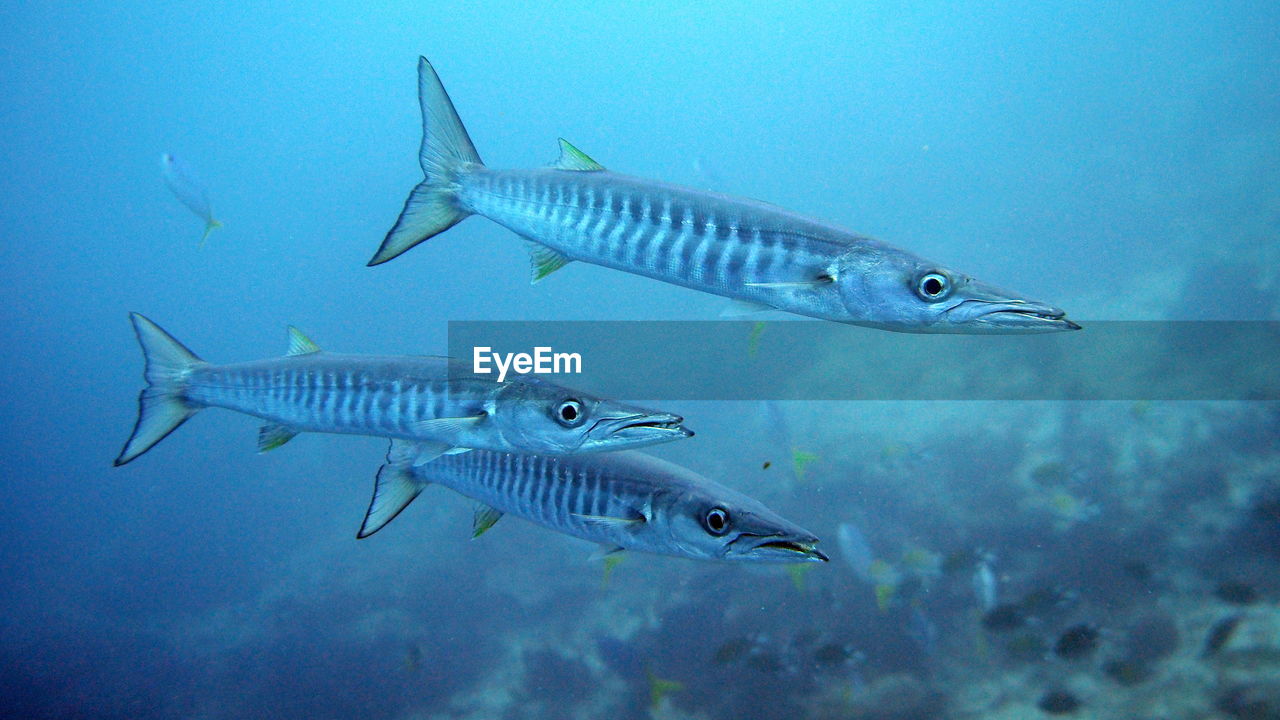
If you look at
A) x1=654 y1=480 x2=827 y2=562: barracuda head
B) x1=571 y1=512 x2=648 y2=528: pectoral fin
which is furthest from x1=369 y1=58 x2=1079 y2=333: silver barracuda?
x1=571 y1=512 x2=648 y2=528: pectoral fin

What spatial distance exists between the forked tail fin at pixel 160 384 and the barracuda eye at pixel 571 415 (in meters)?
2.72

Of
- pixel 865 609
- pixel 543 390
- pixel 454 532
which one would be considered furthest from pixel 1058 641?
pixel 454 532

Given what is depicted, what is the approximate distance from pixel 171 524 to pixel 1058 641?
29.5m

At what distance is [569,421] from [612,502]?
68 cm

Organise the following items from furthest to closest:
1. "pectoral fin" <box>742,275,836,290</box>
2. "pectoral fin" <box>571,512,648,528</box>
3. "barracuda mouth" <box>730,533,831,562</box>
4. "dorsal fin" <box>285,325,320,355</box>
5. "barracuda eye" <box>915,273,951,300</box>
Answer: "dorsal fin" <box>285,325,320,355</box> < "pectoral fin" <box>571,512,648,528</box> < "barracuda mouth" <box>730,533,831,562</box> < "pectoral fin" <box>742,275,836,290</box> < "barracuda eye" <box>915,273,951,300</box>

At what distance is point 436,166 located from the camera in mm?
3637

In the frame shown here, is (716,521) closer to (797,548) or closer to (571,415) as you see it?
(797,548)

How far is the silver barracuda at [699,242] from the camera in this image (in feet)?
8.96

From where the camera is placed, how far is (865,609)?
859cm

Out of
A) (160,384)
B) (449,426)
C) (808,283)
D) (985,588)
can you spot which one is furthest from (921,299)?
(985,588)

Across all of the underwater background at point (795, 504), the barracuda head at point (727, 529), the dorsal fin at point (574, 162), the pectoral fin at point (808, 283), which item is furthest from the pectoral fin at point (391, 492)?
the underwater background at point (795, 504)

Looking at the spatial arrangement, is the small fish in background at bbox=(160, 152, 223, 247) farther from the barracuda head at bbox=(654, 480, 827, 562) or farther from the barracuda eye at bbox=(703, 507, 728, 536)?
the barracuda eye at bbox=(703, 507, 728, 536)

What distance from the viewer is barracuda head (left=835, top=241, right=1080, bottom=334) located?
257 centimetres

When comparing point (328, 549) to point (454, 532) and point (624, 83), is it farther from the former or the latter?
point (624, 83)
